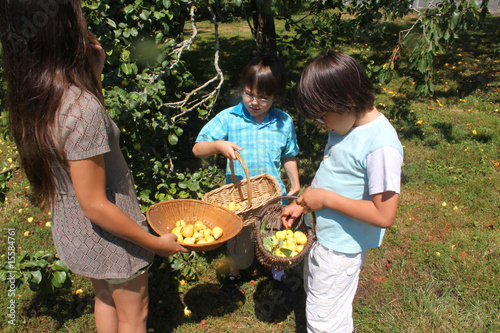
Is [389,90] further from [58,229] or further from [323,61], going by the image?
[58,229]

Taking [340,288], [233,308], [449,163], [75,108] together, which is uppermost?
[75,108]

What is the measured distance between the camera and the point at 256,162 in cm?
231

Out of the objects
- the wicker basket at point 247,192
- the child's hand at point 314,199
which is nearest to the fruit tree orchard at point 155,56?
the wicker basket at point 247,192

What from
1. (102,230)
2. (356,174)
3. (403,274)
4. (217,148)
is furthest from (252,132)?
(403,274)

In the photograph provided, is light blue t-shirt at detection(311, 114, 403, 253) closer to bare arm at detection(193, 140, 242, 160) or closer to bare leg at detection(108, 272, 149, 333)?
bare arm at detection(193, 140, 242, 160)

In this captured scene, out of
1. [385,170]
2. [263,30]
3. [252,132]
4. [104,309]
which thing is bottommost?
[104,309]

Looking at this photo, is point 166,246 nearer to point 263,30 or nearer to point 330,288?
point 330,288

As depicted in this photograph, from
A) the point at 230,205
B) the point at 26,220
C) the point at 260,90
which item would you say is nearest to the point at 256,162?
the point at 230,205

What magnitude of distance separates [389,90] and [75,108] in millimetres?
6069

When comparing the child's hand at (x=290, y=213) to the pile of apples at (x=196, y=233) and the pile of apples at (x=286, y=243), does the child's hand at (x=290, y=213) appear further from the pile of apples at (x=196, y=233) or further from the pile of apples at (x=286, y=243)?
the pile of apples at (x=196, y=233)

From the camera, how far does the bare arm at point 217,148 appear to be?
6.50ft

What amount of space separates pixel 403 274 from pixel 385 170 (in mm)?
1699

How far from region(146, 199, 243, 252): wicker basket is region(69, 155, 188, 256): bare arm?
1.55 ft

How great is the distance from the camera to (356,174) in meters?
1.56
